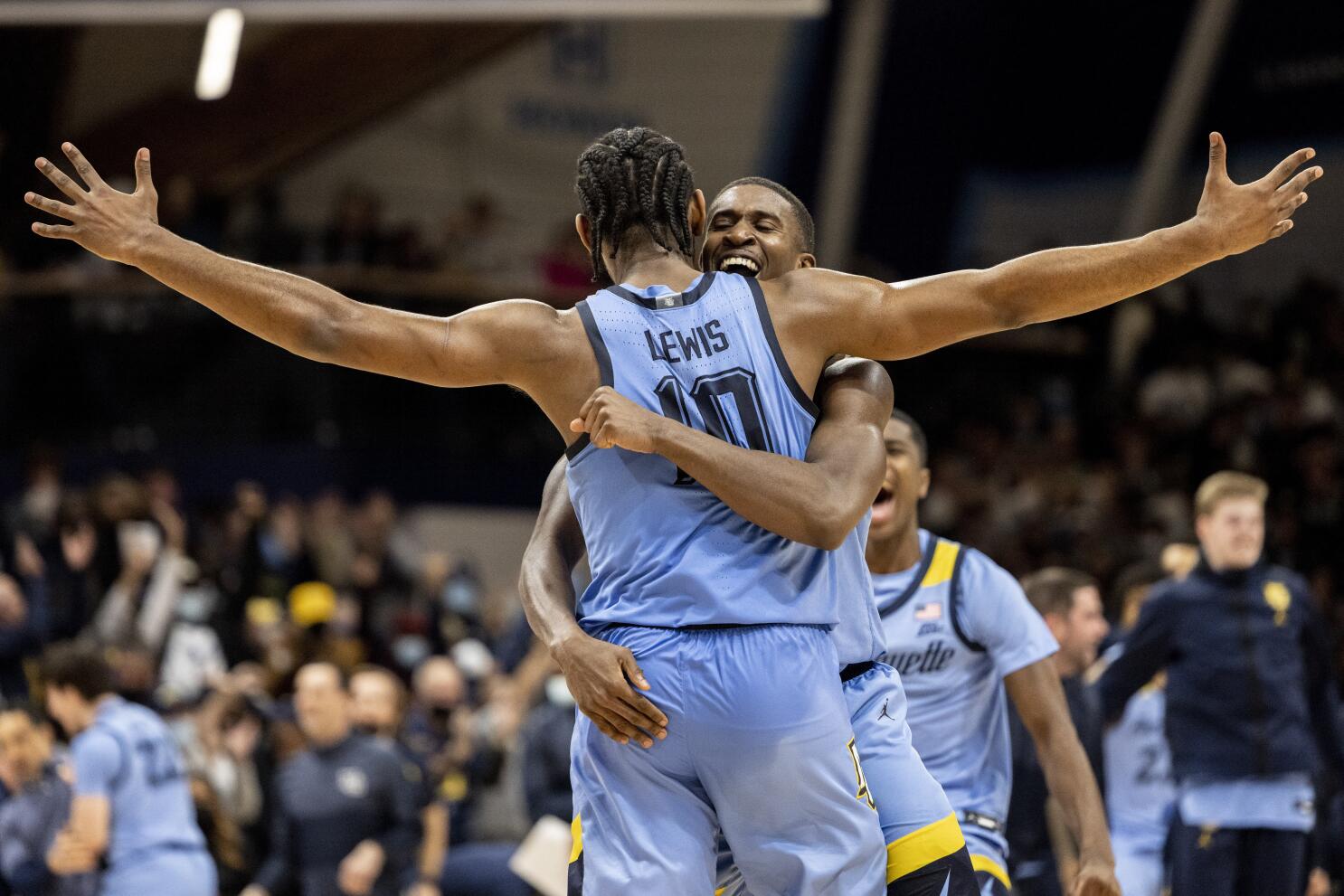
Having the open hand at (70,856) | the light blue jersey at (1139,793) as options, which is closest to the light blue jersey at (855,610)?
the light blue jersey at (1139,793)

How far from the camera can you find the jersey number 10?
3885 mm

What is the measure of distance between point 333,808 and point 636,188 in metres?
6.52

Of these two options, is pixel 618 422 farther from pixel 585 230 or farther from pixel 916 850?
pixel 916 850

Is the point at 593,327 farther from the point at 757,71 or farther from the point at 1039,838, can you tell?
the point at 757,71

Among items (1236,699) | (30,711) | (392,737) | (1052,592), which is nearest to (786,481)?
(1052,592)

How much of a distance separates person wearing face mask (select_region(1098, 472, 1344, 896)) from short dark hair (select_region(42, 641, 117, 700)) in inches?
193

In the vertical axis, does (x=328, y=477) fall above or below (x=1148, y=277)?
below

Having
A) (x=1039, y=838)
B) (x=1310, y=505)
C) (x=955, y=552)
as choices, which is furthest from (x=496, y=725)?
(x=1310, y=505)

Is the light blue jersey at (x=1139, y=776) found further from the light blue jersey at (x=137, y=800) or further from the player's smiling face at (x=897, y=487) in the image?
the light blue jersey at (x=137, y=800)

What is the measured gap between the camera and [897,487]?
5.70 metres

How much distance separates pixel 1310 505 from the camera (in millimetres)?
15570

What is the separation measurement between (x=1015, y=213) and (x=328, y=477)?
923 centimetres

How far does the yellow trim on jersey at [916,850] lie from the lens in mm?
4027

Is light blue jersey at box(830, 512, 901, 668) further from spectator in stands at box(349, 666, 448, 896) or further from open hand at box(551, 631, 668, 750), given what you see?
spectator in stands at box(349, 666, 448, 896)
